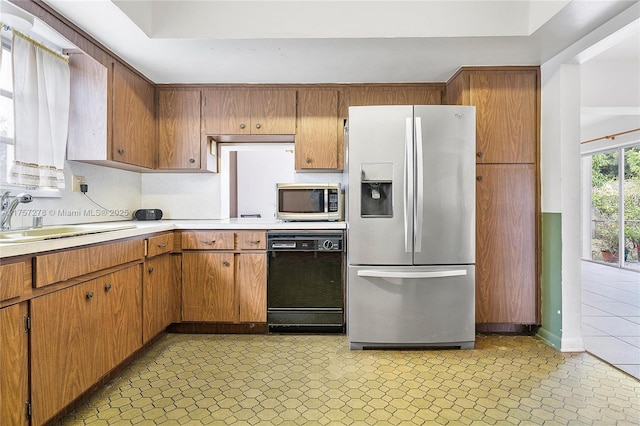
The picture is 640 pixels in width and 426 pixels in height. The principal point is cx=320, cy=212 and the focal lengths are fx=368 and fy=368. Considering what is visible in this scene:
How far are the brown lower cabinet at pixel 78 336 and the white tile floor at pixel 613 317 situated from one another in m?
3.05

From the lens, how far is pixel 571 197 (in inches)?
103

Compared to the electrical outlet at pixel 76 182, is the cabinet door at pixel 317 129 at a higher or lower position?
higher

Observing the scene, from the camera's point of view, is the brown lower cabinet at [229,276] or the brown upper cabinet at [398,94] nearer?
the brown lower cabinet at [229,276]

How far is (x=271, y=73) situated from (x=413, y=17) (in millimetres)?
1169

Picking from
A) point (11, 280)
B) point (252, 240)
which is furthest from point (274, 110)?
point (11, 280)

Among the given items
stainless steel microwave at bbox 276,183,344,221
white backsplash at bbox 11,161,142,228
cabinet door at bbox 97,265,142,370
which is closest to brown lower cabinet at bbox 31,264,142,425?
cabinet door at bbox 97,265,142,370

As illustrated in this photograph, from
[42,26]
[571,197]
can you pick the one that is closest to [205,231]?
[42,26]

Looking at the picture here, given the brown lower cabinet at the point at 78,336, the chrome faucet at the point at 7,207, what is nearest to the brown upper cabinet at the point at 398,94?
the brown lower cabinet at the point at 78,336

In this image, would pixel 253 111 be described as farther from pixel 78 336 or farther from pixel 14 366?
pixel 14 366

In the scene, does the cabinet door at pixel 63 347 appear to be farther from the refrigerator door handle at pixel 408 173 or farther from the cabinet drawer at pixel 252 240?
the refrigerator door handle at pixel 408 173

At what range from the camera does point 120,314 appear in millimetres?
2105

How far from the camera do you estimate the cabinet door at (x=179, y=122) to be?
322cm

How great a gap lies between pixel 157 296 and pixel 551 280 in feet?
9.34

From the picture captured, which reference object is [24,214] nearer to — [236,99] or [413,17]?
[236,99]
